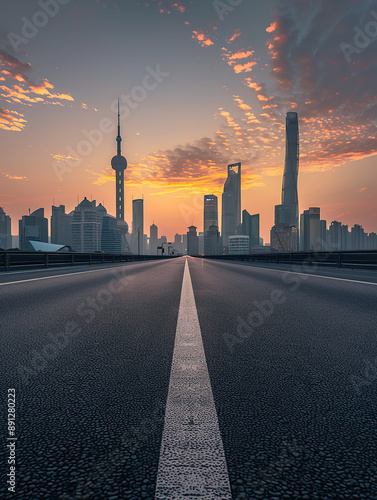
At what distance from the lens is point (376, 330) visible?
4344mm

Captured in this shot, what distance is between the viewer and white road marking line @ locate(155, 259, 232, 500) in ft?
4.37

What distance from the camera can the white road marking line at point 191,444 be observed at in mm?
1331

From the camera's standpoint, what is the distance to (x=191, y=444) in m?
1.66

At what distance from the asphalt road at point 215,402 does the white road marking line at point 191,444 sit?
46mm

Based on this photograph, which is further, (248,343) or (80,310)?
(80,310)

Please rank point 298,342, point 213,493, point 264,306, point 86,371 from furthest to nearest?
1. point 264,306
2. point 298,342
3. point 86,371
4. point 213,493

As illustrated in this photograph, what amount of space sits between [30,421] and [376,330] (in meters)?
4.14

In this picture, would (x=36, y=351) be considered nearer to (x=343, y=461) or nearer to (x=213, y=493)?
(x=213, y=493)

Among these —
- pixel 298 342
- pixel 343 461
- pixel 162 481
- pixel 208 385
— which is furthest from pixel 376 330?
pixel 162 481

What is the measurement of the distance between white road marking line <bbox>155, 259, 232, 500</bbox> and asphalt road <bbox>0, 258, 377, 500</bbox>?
0.15ft

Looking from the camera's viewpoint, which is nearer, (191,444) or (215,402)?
(191,444)

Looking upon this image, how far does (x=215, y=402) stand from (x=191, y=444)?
0.53 metres

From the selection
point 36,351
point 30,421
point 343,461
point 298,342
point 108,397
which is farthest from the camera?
point 298,342

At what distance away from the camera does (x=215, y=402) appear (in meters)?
2.16
